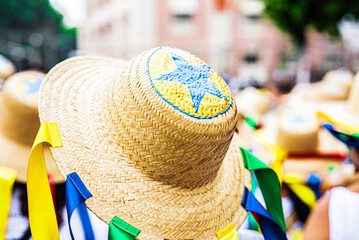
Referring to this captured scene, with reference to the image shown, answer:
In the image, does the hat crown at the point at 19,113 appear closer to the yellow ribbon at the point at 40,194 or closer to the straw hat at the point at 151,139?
the straw hat at the point at 151,139

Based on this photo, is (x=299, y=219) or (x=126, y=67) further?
(x=299, y=219)

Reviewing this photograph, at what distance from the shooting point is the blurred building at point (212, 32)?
818 inches

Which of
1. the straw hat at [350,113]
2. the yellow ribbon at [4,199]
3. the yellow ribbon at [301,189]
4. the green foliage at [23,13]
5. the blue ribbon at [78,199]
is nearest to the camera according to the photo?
the blue ribbon at [78,199]

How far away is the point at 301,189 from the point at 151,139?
2198mm

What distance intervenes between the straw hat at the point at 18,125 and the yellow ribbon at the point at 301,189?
2.02m

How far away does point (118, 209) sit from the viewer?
1087 millimetres

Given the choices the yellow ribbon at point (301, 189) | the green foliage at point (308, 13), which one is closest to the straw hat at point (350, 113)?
the yellow ribbon at point (301, 189)

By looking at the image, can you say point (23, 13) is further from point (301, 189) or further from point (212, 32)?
point (301, 189)

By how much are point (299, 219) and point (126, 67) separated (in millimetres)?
2420

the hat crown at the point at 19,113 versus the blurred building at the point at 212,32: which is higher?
the hat crown at the point at 19,113

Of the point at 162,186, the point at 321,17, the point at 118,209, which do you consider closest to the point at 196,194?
the point at 162,186

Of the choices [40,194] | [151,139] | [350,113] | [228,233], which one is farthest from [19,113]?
[350,113]

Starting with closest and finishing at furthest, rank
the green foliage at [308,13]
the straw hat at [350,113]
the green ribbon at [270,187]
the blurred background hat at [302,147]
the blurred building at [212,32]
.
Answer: the green ribbon at [270,187] → the straw hat at [350,113] → the blurred background hat at [302,147] → the green foliage at [308,13] → the blurred building at [212,32]

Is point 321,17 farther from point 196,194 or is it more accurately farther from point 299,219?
point 196,194
